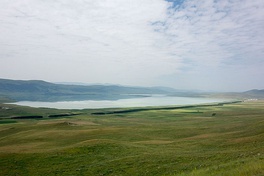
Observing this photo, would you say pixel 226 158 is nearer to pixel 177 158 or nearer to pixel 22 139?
pixel 177 158

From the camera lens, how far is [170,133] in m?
60.5

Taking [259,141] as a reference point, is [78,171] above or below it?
below

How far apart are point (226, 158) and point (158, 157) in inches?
339

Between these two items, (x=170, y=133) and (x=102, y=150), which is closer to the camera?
(x=102, y=150)

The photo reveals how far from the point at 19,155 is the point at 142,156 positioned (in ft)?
67.6

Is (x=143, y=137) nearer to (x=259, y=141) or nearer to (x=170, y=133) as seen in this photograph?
(x=170, y=133)

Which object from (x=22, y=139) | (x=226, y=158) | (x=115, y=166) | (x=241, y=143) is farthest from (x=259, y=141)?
(x=22, y=139)

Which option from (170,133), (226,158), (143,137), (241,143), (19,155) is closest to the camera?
(226,158)

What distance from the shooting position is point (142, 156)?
107 ft

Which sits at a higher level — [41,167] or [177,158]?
[177,158]

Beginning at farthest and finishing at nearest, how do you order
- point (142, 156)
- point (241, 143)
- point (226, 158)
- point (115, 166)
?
point (241, 143)
point (142, 156)
point (115, 166)
point (226, 158)

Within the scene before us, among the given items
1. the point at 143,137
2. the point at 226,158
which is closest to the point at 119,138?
the point at 143,137

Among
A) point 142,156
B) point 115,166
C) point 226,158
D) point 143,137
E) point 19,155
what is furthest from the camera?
point 143,137

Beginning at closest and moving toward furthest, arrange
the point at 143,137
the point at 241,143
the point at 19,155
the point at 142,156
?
1. the point at 142,156
2. the point at 241,143
3. the point at 19,155
4. the point at 143,137
